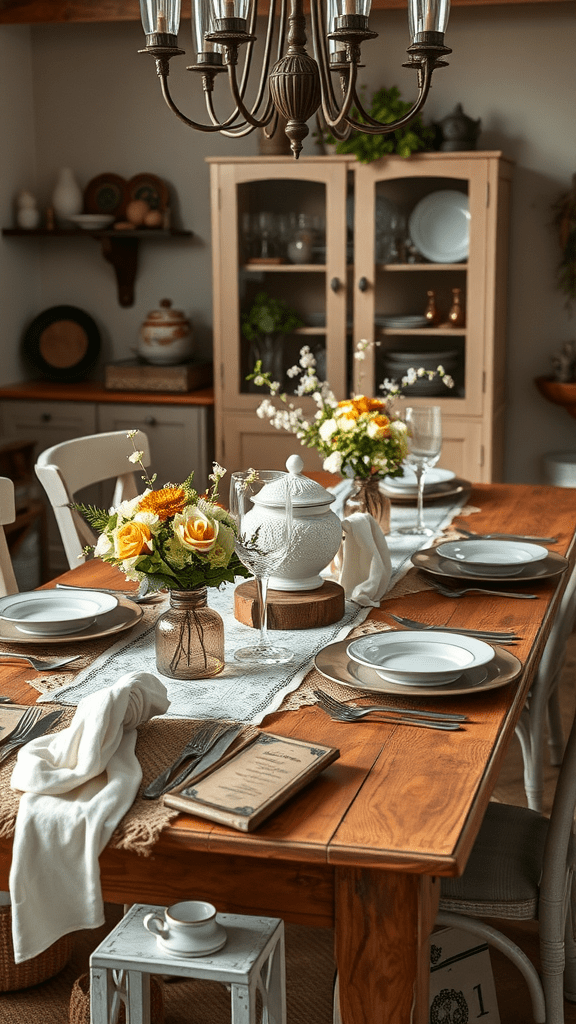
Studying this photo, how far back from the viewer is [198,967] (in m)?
1.12

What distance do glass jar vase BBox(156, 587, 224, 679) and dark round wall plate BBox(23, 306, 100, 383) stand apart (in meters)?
3.29

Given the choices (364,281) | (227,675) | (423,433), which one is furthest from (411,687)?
(364,281)

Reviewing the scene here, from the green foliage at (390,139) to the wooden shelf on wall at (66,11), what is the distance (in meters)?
0.40

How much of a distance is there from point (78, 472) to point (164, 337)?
71.3 inches

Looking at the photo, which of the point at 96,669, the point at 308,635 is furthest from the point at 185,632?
the point at 308,635

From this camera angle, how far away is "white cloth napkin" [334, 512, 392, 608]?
1863 mm

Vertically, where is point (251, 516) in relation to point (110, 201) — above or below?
below

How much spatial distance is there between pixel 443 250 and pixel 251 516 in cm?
269

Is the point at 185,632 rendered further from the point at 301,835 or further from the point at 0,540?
the point at 0,540

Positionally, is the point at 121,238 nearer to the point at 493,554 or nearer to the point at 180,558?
the point at 493,554

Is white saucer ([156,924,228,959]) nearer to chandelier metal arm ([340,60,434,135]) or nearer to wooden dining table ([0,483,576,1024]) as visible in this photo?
wooden dining table ([0,483,576,1024])

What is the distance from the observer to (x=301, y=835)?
1.07m

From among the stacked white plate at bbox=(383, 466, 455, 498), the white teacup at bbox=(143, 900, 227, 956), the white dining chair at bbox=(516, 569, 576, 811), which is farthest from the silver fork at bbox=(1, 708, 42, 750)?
the stacked white plate at bbox=(383, 466, 455, 498)

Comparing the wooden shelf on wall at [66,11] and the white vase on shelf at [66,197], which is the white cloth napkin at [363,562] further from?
the white vase on shelf at [66,197]
